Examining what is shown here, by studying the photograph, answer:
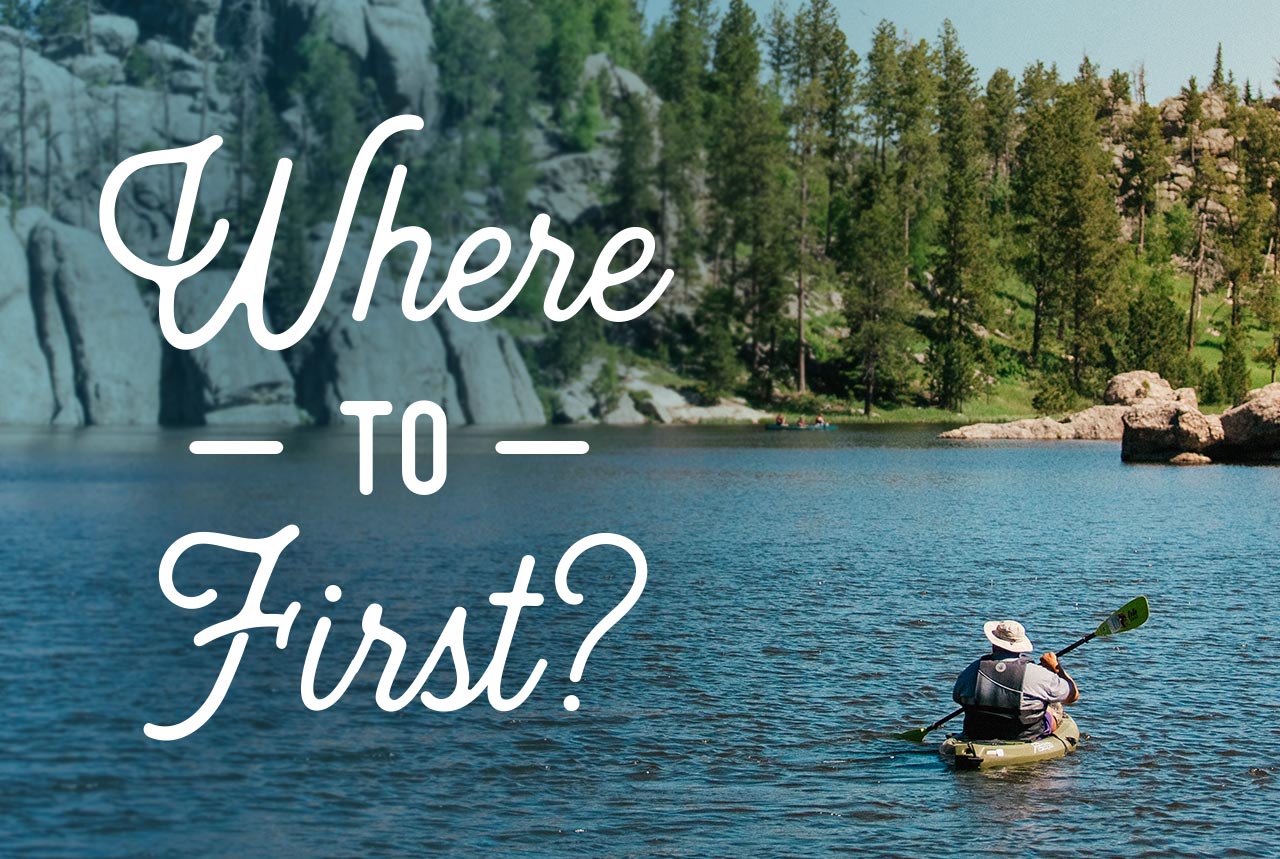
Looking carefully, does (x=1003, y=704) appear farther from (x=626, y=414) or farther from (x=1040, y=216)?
(x=1040, y=216)

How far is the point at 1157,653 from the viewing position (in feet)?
113

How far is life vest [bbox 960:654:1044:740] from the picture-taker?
25.9 meters

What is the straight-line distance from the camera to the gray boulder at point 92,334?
159 meters

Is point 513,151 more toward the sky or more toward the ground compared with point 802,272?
more toward the sky

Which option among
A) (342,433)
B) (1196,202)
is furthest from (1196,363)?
(342,433)

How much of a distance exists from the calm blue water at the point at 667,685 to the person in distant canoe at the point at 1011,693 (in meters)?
0.86

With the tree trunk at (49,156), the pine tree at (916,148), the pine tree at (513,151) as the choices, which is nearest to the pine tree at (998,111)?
the pine tree at (916,148)

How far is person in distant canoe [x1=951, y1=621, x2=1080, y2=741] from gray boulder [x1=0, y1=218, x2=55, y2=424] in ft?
493

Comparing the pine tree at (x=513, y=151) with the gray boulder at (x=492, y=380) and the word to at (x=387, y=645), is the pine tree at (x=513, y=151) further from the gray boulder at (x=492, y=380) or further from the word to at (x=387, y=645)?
the word to at (x=387, y=645)

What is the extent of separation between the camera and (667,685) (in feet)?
104

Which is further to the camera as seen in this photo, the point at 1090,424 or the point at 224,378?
the point at 224,378

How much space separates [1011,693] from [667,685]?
855cm

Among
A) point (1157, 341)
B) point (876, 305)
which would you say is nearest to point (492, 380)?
point (876, 305)

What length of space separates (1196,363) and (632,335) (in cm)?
6359
